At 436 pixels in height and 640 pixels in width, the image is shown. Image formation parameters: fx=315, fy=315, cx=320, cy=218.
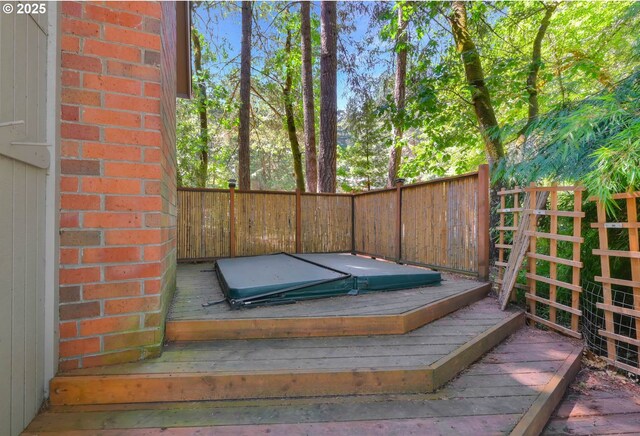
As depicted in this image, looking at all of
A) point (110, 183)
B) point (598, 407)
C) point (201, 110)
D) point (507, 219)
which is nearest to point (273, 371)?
point (110, 183)

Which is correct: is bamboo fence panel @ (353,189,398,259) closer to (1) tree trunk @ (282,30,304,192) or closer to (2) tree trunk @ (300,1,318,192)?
(2) tree trunk @ (300,1,318,192)

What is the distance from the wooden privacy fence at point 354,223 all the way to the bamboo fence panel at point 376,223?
0.05 ft

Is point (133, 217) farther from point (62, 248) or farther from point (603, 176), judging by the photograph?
point (603, 176)

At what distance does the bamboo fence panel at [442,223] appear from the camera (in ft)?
12.5

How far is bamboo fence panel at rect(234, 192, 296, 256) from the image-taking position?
5.68 metres

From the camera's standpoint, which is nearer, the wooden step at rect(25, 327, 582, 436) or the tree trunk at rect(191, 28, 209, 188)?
the wooden step at rect(25, 327, 582, 436)

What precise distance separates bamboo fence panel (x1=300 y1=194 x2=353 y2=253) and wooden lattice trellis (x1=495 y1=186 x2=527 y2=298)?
3239 millimetres

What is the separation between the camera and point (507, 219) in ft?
11.8

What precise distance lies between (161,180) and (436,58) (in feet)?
22.6

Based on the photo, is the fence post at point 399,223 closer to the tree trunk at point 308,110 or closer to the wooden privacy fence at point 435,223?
the wooden privacy fence at point 435,223

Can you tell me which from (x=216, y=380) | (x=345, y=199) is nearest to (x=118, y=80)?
(x=216, y=380)

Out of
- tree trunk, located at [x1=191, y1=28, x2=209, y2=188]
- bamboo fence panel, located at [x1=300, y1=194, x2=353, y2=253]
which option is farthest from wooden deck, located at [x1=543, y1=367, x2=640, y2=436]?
tree trunk, located at [x1=191, y1=28, x2=209, y2=188]

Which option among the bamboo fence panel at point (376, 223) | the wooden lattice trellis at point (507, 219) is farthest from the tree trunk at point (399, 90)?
the wooden lattice trellis at point (507, 219)

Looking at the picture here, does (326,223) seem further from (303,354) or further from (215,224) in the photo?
(303,354)
